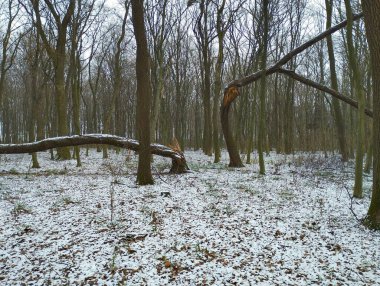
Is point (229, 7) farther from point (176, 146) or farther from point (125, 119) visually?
point (125, 119)

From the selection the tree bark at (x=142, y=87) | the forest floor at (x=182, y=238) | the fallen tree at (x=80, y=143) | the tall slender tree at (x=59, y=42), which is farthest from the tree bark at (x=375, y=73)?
the tall slender tree at (x=59, y=42)

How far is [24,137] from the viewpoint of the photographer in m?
35.4

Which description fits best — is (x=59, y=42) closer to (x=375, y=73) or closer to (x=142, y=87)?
(x=142, y=87)

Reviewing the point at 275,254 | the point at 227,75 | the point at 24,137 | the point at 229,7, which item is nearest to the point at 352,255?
the point at 275,254

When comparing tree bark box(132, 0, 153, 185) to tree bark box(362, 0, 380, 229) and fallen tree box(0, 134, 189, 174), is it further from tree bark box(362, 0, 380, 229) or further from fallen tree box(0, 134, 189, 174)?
tree bark box(362, 0, 380, 229)

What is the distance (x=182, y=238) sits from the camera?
4.84 meters

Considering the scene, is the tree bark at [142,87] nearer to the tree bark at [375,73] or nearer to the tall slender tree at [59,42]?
the tree bark at [375,73]

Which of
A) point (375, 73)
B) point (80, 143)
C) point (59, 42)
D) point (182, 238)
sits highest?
point (59, 42)

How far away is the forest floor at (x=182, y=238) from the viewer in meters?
3.82

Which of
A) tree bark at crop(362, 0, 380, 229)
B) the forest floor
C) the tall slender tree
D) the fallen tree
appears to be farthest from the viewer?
the tall slender tree

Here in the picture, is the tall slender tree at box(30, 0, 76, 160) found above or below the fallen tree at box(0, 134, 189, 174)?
above

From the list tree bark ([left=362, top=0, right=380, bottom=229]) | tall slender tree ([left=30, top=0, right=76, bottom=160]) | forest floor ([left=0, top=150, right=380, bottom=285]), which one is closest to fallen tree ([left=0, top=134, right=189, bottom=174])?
forest floor ([left=0, top=150, right=380, bottom=285])

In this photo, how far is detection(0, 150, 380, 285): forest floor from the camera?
382 cm

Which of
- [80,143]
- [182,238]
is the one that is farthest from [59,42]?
[182,238]
